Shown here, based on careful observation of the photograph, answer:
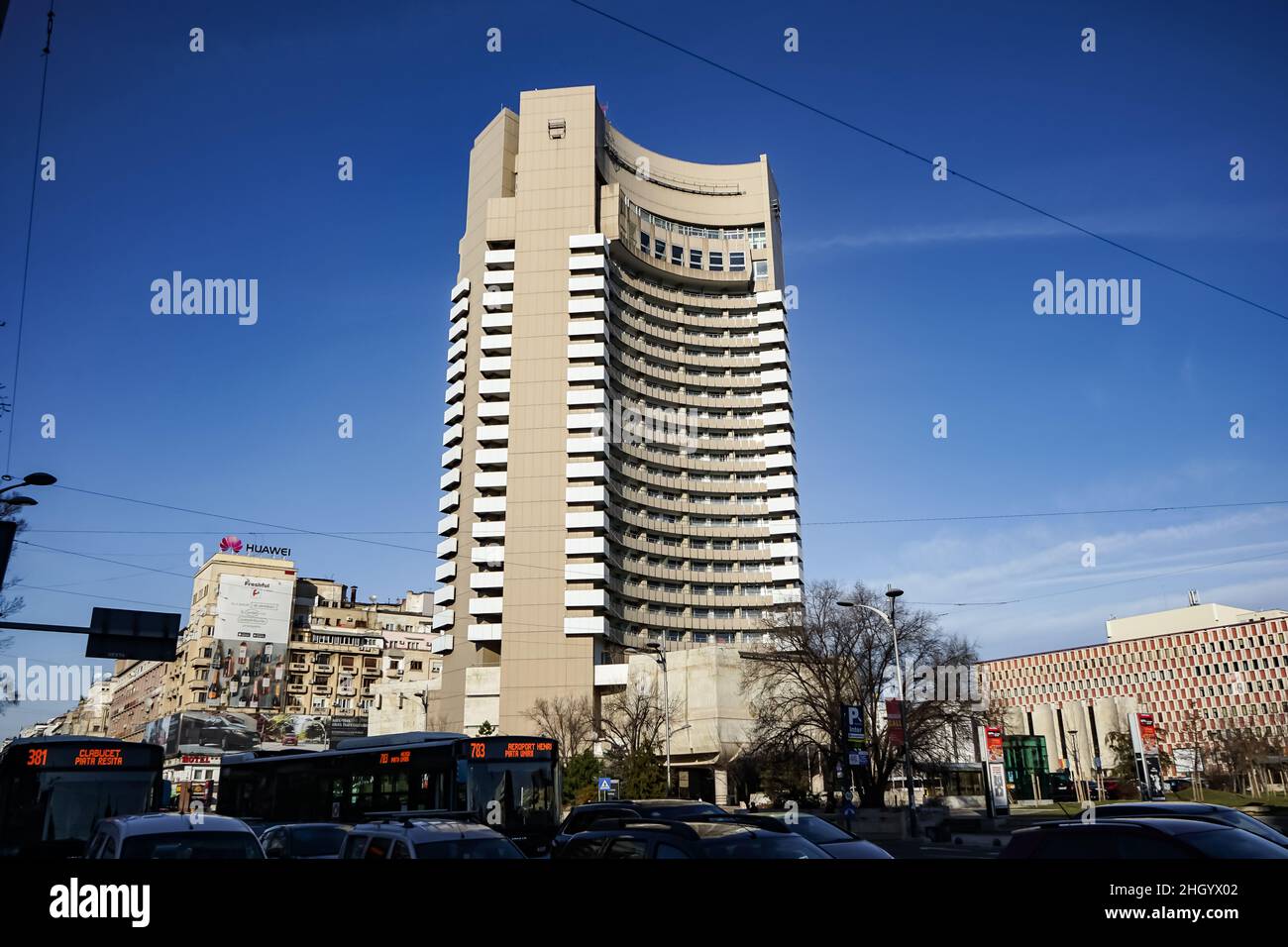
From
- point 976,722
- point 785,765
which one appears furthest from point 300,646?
point 976,722

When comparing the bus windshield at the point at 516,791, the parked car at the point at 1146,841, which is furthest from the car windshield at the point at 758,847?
the bus windshield at the point at 516,791

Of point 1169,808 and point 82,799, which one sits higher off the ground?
point 1169,808

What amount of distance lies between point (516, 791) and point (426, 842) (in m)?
13.7

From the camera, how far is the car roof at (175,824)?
30.9 feet

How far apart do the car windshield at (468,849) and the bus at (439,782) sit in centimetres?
1143

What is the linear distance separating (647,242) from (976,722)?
262 ft

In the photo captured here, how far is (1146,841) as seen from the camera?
278 inches

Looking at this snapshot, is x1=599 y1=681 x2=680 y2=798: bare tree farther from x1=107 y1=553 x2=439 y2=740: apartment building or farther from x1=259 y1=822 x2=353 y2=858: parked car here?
x1=107 y1=553 x2=439 y2=740: apartment building

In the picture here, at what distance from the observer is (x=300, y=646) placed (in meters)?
132

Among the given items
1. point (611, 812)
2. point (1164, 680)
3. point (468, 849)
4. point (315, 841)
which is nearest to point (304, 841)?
point (315, 841)

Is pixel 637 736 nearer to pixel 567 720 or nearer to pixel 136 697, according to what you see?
pixel 567 720

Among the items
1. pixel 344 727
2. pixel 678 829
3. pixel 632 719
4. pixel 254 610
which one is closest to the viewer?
pixel 678 829

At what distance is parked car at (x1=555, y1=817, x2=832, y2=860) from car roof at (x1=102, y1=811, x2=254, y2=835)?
3.91 metres
